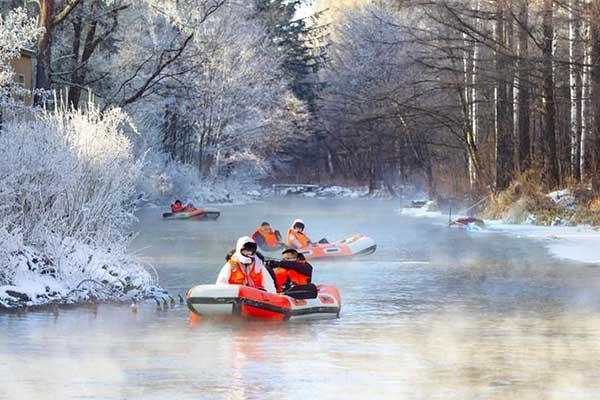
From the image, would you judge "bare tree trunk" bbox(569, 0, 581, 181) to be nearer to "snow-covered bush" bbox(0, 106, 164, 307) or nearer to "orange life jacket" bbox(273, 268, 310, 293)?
"snow-covered bush" bbox(0, 106, 164, 307)

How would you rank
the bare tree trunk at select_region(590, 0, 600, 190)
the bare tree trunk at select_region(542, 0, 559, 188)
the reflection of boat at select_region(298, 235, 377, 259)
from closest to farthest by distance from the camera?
the reflection of boat at select_region(298, 235, 377, 259)
the bare tree trunk at select_region(590, 0, 600, 190)
the bare tree trunk at select_region(542, 0, 559, 188)

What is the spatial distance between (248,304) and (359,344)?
2363 millimetres

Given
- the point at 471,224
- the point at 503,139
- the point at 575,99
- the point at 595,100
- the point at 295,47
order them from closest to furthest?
the point at 595,100 < the point at 575,99 < the point at 471,224 < the point at 503,139 < the point at 295,47

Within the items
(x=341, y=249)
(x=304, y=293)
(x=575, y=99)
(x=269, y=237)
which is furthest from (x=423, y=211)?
(x=304, y=293)

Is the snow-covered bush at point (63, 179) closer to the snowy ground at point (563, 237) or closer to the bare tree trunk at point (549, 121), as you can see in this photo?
the snowy ground at point (563, 237)

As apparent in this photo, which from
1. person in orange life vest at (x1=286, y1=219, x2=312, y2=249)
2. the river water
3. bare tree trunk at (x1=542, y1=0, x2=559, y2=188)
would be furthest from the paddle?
bare tree trunk at (x1=542, y1=0, x2=559, y2=188)

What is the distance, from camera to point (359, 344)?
15.6 metres

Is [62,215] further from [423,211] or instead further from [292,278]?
[423,211]

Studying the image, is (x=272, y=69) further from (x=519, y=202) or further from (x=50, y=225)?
(x=50, y=225)

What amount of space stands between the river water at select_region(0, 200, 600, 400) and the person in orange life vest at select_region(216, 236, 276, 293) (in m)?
0.79

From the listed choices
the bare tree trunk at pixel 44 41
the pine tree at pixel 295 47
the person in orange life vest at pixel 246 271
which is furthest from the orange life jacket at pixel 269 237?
the pine tree at pixel 295 47

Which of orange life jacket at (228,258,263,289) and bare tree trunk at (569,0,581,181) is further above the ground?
bare tree trunk at (569,0,581,181)

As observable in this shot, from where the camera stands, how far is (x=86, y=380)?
12.7 metres

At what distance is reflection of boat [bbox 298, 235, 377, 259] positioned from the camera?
2823 centimetres
